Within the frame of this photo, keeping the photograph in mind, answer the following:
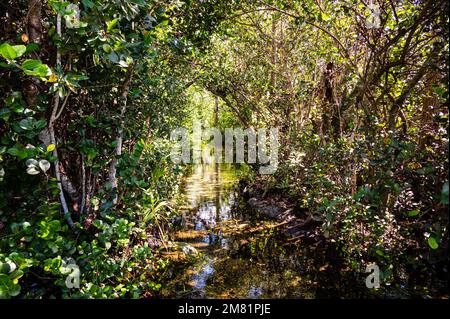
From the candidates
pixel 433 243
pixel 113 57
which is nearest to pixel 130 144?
pixel 113 57

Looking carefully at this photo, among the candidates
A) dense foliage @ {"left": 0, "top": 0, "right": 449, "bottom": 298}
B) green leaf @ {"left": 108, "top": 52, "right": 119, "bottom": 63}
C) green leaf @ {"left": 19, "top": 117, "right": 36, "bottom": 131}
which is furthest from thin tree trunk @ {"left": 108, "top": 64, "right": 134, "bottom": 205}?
green leaf @ {"left": 19, "top": 117, "right": 36, "bottom": 131}

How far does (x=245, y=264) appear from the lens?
5.02 metres

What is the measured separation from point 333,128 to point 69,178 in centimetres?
455

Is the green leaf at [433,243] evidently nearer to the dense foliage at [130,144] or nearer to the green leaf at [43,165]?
the dense foliage at [130,144]

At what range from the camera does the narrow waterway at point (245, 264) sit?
4.15m

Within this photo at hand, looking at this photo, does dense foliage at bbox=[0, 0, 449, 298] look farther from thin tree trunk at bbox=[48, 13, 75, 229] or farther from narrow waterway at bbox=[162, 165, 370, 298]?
narrow waterway at bbox=[162, 165, 370, 298]

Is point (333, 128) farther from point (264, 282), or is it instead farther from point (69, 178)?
point (69, 178)

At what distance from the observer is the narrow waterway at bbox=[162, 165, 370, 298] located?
4148mm

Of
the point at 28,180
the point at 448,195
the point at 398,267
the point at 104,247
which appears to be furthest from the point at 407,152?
the point at 28,180

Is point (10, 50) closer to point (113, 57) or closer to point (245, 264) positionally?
point (113, 57)

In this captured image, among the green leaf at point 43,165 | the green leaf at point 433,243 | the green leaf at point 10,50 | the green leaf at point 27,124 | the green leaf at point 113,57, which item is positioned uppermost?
the green leaf at point 113,57

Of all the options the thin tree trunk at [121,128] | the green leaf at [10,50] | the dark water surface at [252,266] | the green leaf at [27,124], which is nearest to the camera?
the green leaf at [10,50]

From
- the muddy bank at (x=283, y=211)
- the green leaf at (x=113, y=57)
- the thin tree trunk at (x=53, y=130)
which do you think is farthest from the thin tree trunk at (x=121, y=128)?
the muddy bank at (x=283, y=211)

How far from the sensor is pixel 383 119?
3.94 metres
